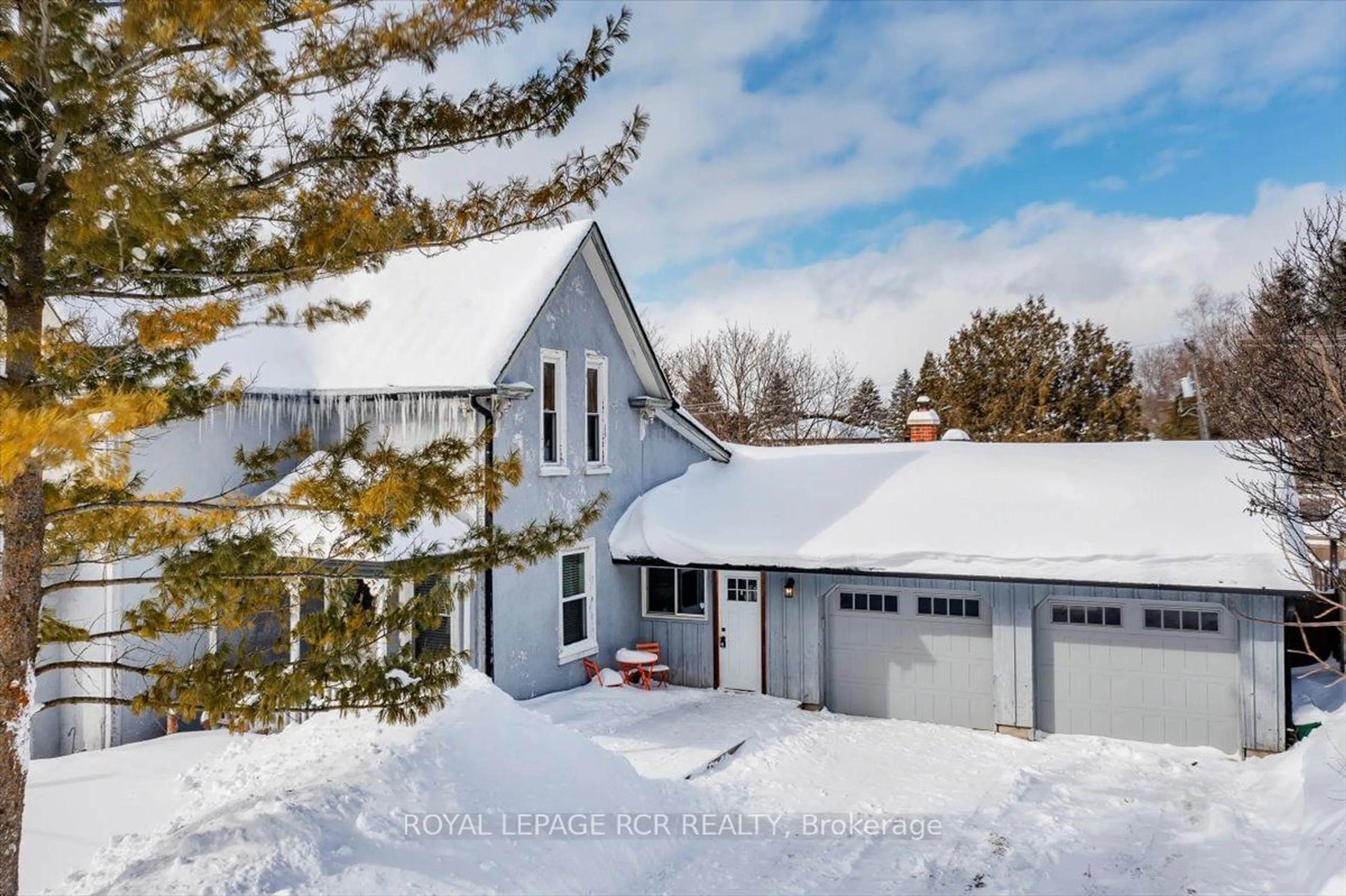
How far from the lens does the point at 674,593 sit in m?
14.2

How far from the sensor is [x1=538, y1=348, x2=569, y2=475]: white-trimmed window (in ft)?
41.6

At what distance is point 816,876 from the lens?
722 centimetres

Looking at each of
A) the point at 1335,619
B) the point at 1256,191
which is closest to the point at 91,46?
the point at 1335,619

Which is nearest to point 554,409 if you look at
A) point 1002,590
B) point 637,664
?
point 637,664

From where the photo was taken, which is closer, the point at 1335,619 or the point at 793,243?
the point at 1335,619

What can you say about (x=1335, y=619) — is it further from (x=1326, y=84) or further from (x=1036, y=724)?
(x=1326, y=84)

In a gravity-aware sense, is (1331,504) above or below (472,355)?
below

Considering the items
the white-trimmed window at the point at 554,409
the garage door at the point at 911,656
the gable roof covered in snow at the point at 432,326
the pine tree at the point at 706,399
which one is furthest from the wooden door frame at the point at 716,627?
the pine tree at the point at 706,399

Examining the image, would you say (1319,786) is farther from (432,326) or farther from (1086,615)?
(432,326)

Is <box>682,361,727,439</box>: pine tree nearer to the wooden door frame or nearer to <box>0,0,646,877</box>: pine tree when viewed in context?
the wooden door frame

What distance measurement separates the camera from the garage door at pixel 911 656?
39.2 ft

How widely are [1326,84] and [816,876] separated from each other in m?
14.1

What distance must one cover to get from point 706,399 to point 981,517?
2220cm

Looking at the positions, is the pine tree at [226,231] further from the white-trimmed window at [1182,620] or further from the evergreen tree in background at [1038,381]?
the evergreen tree in background at [1038,381]
